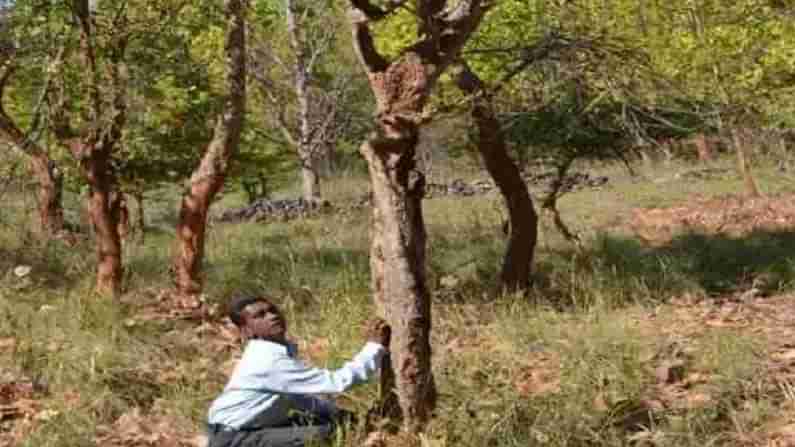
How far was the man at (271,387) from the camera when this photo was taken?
15.2 ft

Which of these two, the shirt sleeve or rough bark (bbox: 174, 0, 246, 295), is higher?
rough bark (bbox: 174, 0, 246, 295)

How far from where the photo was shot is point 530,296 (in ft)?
29.0

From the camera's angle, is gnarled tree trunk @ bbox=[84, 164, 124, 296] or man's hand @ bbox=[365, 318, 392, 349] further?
gnarled tree trunk @ bbox=[84, 164, 124, 296]

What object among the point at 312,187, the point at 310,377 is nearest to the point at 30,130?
the point at 310,377

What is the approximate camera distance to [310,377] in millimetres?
4609

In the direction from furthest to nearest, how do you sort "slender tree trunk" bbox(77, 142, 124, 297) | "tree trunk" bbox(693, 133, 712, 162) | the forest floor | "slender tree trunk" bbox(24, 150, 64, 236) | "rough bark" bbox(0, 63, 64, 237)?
"tree trunk" bbox(693, 133, 712, 162) < "slender tree trunk" bbox(24, 150, 64, 236) < "rough bark" bbox(0, 63, 64, 237) < "slender tree trunk" bbox(77, 142, 124, 297) < the forest floor

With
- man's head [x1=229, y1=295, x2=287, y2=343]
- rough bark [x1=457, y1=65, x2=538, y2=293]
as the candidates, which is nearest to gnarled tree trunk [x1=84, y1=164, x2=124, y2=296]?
rough bark [x1=457, y1=65, x2=538, y2=293]

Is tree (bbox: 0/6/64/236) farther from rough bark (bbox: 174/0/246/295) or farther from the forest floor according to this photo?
rough bark (bbox: 174/0/246/295)

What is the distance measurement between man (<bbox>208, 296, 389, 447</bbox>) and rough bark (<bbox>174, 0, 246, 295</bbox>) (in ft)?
13.3

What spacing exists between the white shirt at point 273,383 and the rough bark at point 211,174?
4.15 m

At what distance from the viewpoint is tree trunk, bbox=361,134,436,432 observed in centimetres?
489

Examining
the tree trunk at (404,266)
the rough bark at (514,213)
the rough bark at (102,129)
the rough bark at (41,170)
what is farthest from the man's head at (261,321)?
the rough bark at (41,170)

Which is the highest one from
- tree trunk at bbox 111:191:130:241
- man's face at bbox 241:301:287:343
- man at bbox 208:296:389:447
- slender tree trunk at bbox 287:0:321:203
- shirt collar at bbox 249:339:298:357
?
slender tree trunk at bbox 287:0:321:203

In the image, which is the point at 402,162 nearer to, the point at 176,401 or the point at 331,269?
the point at 176,401
